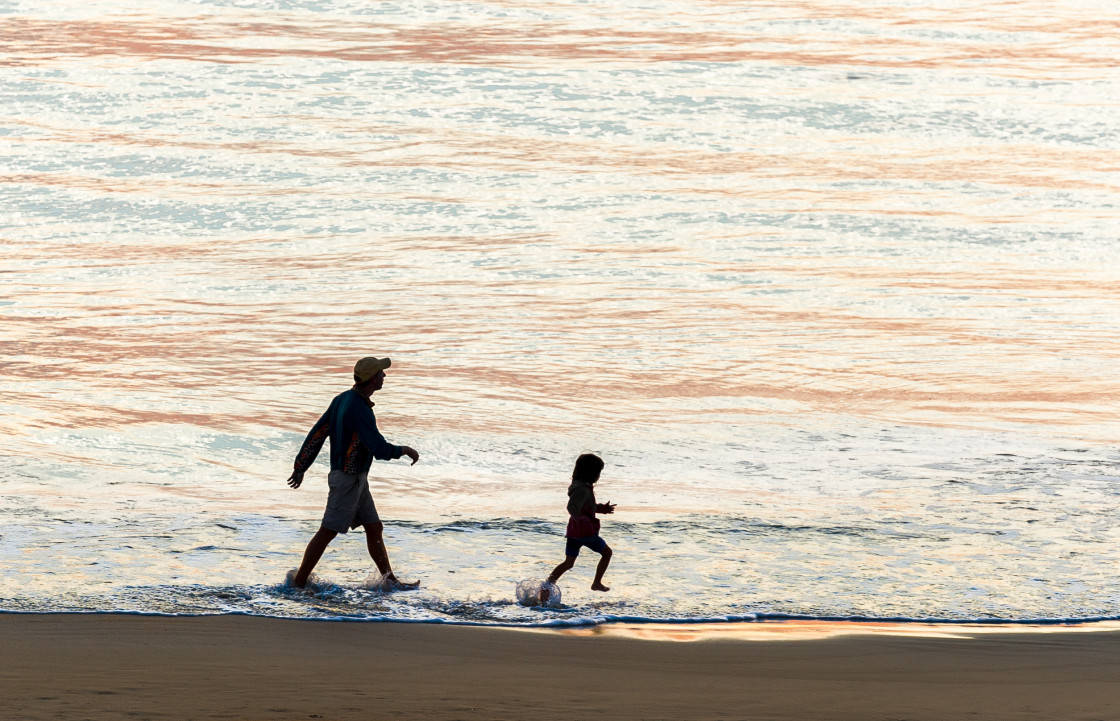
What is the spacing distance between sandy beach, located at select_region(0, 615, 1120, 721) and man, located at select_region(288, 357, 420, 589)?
35.4 inches

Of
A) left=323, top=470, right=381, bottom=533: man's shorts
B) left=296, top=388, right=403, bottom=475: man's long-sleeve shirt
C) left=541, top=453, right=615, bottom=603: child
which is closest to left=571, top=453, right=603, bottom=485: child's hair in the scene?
left=541, top=453, right=615, bottom=603: child

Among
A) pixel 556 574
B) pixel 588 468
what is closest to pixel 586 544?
pixel 556 574

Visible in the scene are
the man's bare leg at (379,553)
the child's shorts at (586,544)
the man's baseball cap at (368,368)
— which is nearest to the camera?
the man's baseball cap at (368,368)

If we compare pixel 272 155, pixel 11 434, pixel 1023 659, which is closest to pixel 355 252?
pixel 272 155

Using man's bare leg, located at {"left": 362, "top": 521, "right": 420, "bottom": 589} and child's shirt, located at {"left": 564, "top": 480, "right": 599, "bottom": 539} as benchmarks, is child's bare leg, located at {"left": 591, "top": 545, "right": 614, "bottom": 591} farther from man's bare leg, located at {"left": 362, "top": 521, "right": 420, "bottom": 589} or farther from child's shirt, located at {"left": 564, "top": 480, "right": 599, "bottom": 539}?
man's bare leg, located at {"left": 362, "top": 521, "right": 420, "bottom": 589}

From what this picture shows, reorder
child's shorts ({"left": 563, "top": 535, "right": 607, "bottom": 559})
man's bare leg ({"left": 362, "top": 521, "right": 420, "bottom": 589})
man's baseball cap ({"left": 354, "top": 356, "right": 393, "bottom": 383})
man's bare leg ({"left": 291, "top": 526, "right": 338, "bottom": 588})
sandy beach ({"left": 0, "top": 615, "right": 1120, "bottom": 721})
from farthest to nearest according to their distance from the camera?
1. man's bare leg ({"left": 362, "top": 521, "right": 420, "bottom": 589})
2. man's bare leg ({"left": 291, "top": 526, "right": 338, "bottom": 588})
3. child's shorts ({"left": 563, "top": 535, "right": 607, "bottom": 559})
4. man's baseball cap ({"left": 354, "top": 356, "right": 393, "bottom": 383})
5. sandy beach ({"left": 0, "top": 615, "right": 1120, "bottom": 721})

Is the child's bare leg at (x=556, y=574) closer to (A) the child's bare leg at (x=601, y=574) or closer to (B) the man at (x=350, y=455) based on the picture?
(A) the child's bare leg at (x=601, y=574)

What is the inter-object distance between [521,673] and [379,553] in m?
2.48

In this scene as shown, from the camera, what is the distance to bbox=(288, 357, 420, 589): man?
884 centimetres

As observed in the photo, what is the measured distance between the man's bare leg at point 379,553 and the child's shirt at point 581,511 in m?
1.28

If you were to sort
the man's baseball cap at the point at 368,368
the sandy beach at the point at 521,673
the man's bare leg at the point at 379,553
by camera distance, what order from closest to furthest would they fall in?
1. the sandy beach at the point at 521,673
2. the man's baseball cap at the point at 368,368
3. the man's bare leg at the point at 379,553

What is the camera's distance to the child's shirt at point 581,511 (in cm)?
888

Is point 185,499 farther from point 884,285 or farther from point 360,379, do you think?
point 884,285

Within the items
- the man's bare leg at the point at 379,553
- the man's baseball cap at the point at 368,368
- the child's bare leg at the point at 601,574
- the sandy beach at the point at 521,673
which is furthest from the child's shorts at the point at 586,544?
the man's baseball cap at the point at 368,368
